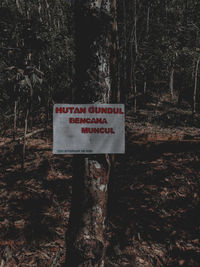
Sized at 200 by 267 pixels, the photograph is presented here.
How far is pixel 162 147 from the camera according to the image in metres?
5.05

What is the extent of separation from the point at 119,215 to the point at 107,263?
77 centimetres

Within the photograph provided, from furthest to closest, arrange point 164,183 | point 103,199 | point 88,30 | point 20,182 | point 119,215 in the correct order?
point 20,182 → point 164,183 → point 119,215 → point 103,199 → point 88,30

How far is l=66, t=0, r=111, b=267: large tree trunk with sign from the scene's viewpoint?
1.56m

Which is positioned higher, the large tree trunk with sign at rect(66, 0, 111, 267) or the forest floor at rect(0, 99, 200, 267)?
the large tree trunk with sign at rect(66, 0, 111, 267)

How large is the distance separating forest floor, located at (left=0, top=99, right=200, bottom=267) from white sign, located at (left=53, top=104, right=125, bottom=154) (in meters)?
1.81

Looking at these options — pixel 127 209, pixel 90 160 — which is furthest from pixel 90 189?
pixel 127 209

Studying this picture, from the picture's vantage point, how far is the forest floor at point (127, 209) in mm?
2600

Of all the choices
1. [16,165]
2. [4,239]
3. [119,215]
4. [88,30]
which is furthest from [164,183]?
[16,165]

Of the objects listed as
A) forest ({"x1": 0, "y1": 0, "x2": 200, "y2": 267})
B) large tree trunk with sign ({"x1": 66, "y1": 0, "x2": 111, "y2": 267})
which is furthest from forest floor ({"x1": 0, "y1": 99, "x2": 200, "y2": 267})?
large tree trunk with sign ({"x1": 66, "y1": 0, "x2": 111, "y2": 267})

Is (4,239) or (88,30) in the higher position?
(88,30)

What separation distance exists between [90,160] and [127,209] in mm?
1984

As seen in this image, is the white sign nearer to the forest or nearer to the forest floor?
the forest

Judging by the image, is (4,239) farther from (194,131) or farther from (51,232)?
(194,131)

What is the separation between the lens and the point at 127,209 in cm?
325
